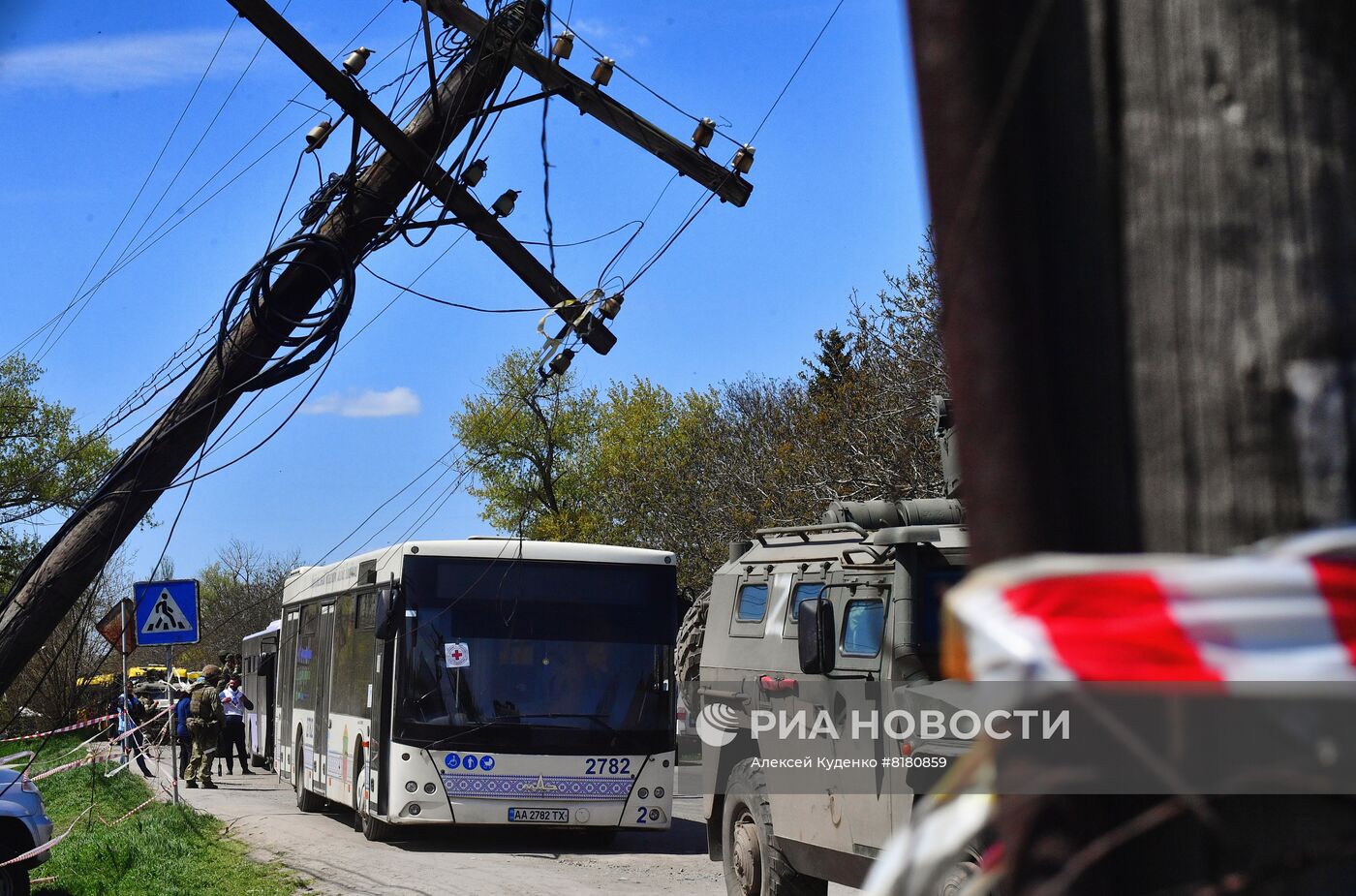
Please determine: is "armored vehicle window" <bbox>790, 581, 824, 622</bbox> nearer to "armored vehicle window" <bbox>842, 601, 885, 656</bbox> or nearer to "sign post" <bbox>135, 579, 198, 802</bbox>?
"armored vehicle window" <bbox>842, 601, 885, 656</bbox>

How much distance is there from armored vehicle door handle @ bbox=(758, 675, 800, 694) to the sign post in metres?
10.4

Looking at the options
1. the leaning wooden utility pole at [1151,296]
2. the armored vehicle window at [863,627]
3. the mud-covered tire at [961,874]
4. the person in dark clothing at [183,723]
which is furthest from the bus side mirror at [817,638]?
the person in dark clothing at [183,723]

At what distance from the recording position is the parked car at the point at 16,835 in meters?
10.0

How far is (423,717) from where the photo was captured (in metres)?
14.0

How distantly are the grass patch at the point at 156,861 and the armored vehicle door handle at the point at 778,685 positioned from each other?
14.2ft

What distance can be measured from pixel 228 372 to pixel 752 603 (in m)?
4.39

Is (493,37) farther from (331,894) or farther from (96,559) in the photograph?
(331,894)

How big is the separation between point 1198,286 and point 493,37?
890 centimetres

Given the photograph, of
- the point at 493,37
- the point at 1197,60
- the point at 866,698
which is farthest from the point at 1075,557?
the point at 493,37

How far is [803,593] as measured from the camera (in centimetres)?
997

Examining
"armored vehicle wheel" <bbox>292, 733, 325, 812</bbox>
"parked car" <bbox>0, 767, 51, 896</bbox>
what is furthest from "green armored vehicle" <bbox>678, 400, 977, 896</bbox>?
"armored vehicle wheel" <bbox>292, 733, 325, 812</bbox>

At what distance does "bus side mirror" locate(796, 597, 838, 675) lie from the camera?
335 inches

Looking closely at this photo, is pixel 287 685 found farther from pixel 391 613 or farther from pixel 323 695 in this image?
pixel 391 613

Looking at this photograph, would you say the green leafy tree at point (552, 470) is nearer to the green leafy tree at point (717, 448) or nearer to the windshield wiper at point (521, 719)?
the green leafy tree at point (717, 448)
